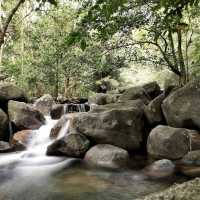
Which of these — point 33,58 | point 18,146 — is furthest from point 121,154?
point 33,58

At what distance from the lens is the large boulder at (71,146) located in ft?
33.9

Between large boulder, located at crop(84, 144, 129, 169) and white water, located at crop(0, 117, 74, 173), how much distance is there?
2.36 feet

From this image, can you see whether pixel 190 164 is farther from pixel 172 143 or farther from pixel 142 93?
pixel 142 93

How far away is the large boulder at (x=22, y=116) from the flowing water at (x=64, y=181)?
8.67 ft

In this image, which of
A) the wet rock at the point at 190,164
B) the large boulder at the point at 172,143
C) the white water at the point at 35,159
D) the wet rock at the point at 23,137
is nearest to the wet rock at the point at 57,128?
the white water at the point at 35,159

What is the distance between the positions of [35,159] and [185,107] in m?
5.11

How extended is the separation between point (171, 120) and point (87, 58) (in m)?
6.66

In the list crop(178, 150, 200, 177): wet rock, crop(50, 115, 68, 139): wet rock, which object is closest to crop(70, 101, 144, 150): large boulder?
crop(50, 115, 68, 139): wet rock

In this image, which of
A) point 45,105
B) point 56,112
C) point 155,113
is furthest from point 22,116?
point 155,113

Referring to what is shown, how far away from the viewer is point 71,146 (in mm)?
10422

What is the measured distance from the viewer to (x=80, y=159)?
10.1 meters

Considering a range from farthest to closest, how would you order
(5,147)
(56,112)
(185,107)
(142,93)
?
(56,112)
(142,93)
(5,147)
(185,107)

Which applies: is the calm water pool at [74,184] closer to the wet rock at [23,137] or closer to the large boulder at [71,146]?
the large boulder at [71,146]

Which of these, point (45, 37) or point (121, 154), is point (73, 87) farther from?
point (121, 154)
